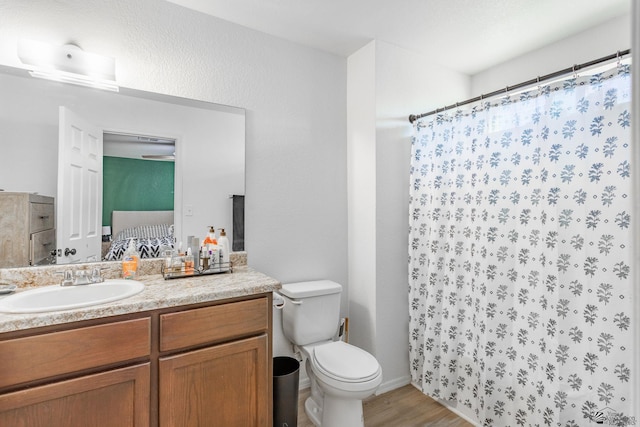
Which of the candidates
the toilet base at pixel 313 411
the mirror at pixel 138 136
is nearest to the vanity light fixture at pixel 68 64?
the mirror at pixel 138 136

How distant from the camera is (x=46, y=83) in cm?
160

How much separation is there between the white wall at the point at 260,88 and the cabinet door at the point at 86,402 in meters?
0.96

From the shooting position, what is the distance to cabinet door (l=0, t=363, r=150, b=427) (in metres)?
1.10

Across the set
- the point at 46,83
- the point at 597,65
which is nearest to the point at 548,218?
the point at 597,65

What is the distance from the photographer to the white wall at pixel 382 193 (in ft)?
7.47

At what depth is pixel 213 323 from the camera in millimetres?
1424

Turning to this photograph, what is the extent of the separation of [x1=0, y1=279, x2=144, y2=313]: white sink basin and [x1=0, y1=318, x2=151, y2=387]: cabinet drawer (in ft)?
0.39

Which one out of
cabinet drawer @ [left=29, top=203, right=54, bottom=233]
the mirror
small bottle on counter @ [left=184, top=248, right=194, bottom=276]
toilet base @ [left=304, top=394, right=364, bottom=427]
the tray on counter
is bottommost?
toilet base @ [left=304, top=394, right=364, bottom=427]

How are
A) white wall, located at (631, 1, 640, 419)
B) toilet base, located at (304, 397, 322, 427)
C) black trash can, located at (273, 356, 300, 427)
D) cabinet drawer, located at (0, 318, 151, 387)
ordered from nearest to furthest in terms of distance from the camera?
white wall, located at (631, 1, 640, 419), cabinet drawer, located at (0, 318, 151, 387), black trash can, located at (273, 356, 300, 427), toilet base, located at (304, 397, 322, 427)

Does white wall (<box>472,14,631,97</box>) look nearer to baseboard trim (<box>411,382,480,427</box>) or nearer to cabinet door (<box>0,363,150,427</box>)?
baseboard trim (<box>411,382,480,427</box>)

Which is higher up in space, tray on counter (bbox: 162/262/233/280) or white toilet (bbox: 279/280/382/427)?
tray on counter (bbox: 162/262/233/280)

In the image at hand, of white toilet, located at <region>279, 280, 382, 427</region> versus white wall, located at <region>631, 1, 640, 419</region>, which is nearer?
white wall, located at <region>631, 1, 640, 419</region>

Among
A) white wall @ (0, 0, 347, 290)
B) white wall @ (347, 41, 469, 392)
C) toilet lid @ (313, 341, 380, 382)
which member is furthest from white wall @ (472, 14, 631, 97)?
toilet lid @ (313, 341, 380, 382)

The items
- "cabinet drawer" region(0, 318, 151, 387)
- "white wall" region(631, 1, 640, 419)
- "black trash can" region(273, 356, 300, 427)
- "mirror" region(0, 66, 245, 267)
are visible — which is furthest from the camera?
"black trash can" region(273, 356, 300, 427)
